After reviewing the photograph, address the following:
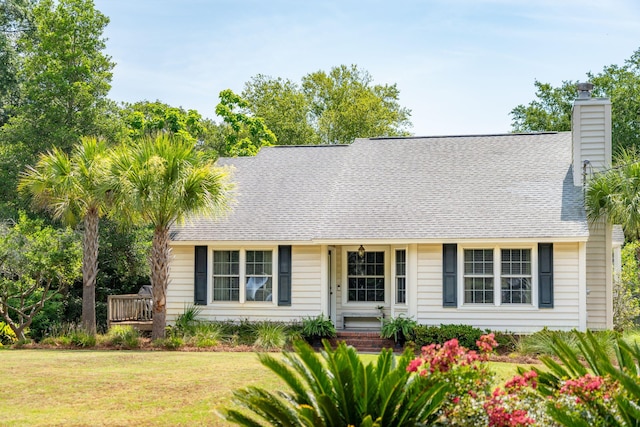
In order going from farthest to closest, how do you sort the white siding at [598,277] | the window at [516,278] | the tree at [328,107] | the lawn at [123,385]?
the tree at [328,107], the white siding at [598,277], the window at [516,278], the lawn at [123,385]

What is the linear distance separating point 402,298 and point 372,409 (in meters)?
13.0

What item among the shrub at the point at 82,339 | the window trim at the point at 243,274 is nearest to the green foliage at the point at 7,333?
the shrub at the point at 82,339

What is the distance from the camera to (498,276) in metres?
18.5

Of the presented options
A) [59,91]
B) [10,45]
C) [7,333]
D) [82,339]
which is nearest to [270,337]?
[82,339]

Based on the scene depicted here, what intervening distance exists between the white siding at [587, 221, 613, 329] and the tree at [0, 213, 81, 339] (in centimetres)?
1367

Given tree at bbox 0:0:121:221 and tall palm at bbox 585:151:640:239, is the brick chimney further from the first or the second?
tree at bbox 0:0:121:221

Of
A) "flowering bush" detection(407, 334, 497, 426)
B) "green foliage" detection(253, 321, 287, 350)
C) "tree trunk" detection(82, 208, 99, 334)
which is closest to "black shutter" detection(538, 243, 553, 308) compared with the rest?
"green foliage" detection(253, 321, 287, 350)

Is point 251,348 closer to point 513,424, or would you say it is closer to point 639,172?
point 639,172

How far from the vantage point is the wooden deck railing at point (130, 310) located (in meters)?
20.6

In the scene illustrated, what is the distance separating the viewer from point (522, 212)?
61.9ft

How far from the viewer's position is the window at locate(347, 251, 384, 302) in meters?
20.5

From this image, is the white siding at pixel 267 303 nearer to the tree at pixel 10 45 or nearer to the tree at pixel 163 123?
the tree at pixel 163 123

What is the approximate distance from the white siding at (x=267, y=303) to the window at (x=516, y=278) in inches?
175

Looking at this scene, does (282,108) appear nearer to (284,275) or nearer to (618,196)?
(284,275)
